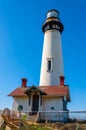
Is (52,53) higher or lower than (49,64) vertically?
higher

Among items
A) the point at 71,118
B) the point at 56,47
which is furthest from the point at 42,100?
the point at 56,47

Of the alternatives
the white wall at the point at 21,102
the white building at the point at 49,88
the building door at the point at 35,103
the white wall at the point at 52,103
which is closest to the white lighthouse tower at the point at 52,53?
the white building at the point at 49,88

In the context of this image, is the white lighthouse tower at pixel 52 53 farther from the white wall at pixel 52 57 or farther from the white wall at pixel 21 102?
the white wall at pixel 21 102

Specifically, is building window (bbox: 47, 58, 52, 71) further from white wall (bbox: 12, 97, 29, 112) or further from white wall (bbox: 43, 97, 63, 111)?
white wall (bbox: 12, 97, 29, 112)

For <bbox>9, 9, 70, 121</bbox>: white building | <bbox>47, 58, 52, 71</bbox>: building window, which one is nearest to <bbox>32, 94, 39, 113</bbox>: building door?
<bbox>9, 9, 70, 121</bbox>: white building

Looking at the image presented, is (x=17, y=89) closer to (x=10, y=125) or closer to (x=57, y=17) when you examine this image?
(x=10, y=125)

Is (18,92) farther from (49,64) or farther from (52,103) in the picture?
(49,64)

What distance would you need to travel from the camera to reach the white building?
63.6ft

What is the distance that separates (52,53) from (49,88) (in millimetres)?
5931

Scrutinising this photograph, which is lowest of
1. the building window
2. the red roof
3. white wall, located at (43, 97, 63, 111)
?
white wall, located at (43, 97, 63, 111)

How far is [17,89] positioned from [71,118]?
7471 mm

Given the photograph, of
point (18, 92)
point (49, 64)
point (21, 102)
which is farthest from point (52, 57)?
point (21, 102)

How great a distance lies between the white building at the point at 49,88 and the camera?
1938 cm

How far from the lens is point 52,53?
25.8 metres
